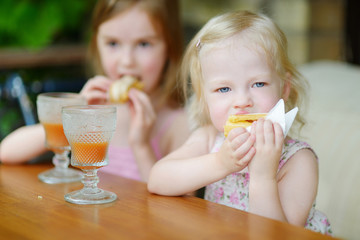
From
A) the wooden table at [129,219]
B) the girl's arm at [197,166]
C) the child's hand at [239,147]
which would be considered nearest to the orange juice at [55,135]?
the wooden table at [129,219]

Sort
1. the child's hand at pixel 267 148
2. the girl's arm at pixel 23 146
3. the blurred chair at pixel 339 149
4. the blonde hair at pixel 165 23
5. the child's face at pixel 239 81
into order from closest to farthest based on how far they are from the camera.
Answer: the child's hand at pixel 267 148, the child's face at pixel 239 81, the girl's arm at pixel 23 146, the blonde hair at pixel 165 23, the blurred chair at pixel 339 149

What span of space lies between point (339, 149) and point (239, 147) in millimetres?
1508

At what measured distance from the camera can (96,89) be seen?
6.10ft

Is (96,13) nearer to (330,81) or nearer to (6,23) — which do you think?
(330,81)

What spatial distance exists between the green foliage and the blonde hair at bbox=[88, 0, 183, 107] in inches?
103

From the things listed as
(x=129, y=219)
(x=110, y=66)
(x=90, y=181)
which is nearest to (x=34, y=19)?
(x=110, y=66)

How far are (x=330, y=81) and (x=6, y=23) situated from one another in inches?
114

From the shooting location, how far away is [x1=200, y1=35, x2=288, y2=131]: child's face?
1161mm

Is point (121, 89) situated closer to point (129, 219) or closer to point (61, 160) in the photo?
point (61, 160)

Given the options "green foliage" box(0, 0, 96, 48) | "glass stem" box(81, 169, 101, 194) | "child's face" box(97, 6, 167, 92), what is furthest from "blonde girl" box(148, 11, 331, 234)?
"green foliage" box(0, 0, 96, 48)

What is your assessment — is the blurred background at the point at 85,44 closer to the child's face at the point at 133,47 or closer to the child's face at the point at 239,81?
the child's face at the point at 239,81

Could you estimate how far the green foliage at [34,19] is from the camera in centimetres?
456

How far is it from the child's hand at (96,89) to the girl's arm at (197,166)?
59cm

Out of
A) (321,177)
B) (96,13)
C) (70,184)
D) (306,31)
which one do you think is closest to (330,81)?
(321,177)
